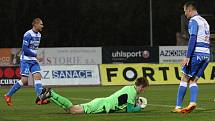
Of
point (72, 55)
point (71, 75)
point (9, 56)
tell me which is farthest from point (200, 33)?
point (9, 56)

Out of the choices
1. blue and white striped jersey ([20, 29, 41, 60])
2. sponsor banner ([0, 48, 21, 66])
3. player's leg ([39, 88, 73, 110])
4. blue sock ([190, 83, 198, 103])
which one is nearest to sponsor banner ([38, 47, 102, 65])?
sponsor banner ([0, 48, 21, 66])

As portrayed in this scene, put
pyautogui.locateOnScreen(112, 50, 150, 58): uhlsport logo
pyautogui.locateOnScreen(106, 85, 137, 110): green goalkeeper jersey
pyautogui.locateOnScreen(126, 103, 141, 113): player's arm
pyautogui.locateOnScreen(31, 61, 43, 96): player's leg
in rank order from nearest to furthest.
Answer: pyautogui.locateOnScreen(106, 85, 137, 110): green goalkeeper jersey < pyautogui.locateOnScreen(126, 103, 141, 113): player's arm < pyautogui.locateOnScreen(31, 61, 43, 96): player's leg < pyautogui.locateOnScreen(112, 50, 150, 58): uhlsport logo

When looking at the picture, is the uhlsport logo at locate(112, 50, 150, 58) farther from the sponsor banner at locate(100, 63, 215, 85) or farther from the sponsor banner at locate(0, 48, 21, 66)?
the sponsor banner at locate(100, 63, 215, 85)

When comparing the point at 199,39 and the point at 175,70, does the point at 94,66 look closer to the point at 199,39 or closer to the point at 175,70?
the point at 175,70

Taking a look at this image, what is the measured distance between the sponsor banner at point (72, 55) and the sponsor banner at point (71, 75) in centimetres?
1241

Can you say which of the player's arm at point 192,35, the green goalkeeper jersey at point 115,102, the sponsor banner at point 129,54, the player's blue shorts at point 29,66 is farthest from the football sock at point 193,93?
the sponsor banner at point 129,54

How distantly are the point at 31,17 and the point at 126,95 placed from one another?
2080 inches

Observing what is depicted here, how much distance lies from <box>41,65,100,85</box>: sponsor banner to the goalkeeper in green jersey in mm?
19406

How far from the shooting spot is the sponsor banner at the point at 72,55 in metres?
47.9

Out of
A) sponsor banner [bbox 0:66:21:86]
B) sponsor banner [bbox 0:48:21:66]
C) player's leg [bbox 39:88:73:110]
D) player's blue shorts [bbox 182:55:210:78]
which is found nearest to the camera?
player's leg [bbox 39:88:73:110]

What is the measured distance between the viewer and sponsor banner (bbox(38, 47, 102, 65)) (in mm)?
47875

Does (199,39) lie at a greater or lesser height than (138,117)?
greater

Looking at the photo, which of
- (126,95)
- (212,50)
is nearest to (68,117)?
(126,95)

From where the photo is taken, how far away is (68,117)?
14.4 meters
